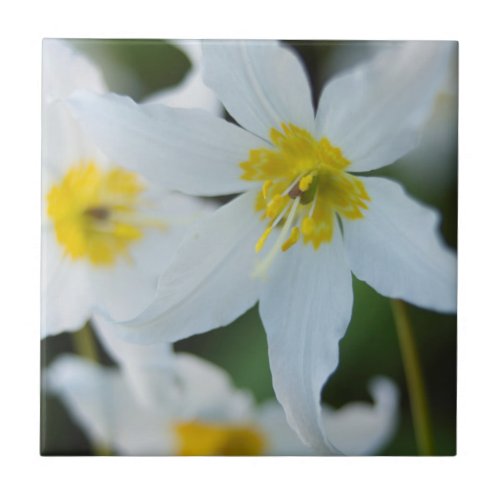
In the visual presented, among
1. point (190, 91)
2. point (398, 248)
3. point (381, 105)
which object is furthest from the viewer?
point (190, 91)

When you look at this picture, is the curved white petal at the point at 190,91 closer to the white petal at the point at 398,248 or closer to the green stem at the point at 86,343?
the white petal at the point at 398,248

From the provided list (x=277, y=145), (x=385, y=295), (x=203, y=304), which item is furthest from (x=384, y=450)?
(x=277, y=145)

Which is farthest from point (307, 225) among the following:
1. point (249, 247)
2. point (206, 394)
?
point (206, 394)

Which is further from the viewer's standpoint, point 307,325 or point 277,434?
point 277,434

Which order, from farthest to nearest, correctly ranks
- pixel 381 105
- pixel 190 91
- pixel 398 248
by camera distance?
pixel 190 91, pixel 398 248, pixel 381 105

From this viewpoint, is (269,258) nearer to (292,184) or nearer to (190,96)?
(292,184)

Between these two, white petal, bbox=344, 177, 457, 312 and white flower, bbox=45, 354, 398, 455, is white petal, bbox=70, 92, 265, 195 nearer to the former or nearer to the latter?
white petal, bbox=344, 177, 457, 312

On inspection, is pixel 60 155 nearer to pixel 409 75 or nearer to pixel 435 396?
pixel 409 75
